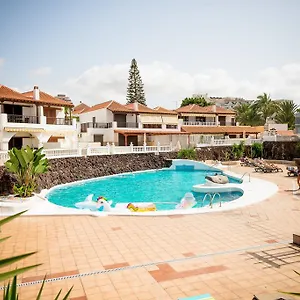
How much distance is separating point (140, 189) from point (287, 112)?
45.7 m

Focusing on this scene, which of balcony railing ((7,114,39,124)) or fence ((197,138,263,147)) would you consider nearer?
balcony railing ((7,114,39,124))

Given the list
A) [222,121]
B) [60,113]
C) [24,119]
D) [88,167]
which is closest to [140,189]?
[88,167]

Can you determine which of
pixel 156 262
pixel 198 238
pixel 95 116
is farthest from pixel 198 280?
pixel 95 116

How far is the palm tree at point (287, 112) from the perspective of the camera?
58084mm

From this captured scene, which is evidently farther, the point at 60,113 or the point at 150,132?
the point at 150,132

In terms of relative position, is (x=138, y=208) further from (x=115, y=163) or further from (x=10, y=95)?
(x=10, y=95)

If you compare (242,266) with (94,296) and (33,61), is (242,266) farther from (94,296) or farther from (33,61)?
(33,61)

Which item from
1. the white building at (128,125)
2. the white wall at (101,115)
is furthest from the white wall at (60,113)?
the white wall at (101,115)

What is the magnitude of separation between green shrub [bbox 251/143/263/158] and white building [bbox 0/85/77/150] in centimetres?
2375

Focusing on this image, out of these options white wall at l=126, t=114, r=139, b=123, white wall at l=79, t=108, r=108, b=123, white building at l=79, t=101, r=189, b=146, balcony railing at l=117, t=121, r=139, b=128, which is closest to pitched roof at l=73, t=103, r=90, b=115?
white building at l=79, t=101, r=189, b=146

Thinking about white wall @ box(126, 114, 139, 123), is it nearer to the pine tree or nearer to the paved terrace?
the pine tree

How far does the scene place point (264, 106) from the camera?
2397 inches

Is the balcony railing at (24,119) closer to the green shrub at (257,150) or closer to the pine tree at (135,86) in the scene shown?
the green shrub at (257,150)

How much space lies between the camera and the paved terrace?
261 inches
